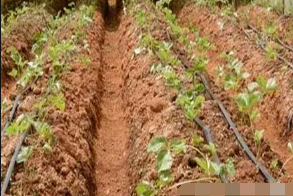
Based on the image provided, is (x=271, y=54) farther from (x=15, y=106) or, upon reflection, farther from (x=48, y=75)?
(x=15, y=106)

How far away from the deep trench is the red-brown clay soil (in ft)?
3.83

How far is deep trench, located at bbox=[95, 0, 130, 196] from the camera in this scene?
17.2 feet

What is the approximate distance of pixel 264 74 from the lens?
23.8 feet

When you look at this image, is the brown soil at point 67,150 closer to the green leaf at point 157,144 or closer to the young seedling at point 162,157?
the young seedling at point 162,157

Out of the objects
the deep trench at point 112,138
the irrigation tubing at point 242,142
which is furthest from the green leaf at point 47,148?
the irrigation tubing at point 242,142

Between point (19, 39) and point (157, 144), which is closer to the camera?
point (157, 144)

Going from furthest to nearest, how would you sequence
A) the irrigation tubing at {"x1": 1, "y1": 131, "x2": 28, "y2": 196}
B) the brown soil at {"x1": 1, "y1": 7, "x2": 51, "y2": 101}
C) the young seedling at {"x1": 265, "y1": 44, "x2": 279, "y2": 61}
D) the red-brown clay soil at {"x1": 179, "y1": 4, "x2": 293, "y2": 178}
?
the brown soil at {"x1": 1, "y1": 7, "x2": 51, "y2": 101}, the young seedling at {"x1": 265, "y1": 44, "x2": 279, "y2": 61}, the red-brown clay soil at {"x1": 179, "y1": 4, "x2": 293, "y2": 178}, the irrigation tubing at {"x1": 1, "y1": 131, "x2": 28, "y2": 196}

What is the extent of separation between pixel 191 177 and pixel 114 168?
183cm

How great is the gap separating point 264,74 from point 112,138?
2154mm

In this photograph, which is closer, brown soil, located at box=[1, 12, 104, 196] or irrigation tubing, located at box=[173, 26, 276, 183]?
irrigation tubing, located at box=[173, 26, 276, 183]

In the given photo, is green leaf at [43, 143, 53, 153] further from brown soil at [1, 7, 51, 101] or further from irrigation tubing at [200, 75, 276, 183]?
brown soil at [1, 7, 51, 101]

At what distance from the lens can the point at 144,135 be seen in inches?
211

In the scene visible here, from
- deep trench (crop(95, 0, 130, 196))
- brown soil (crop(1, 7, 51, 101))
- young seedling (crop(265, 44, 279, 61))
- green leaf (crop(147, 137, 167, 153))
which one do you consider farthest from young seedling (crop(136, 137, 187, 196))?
brown soil (crop(1, 7, 51, 101))

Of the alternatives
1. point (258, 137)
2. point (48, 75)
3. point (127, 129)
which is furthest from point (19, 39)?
point (258, 137)
